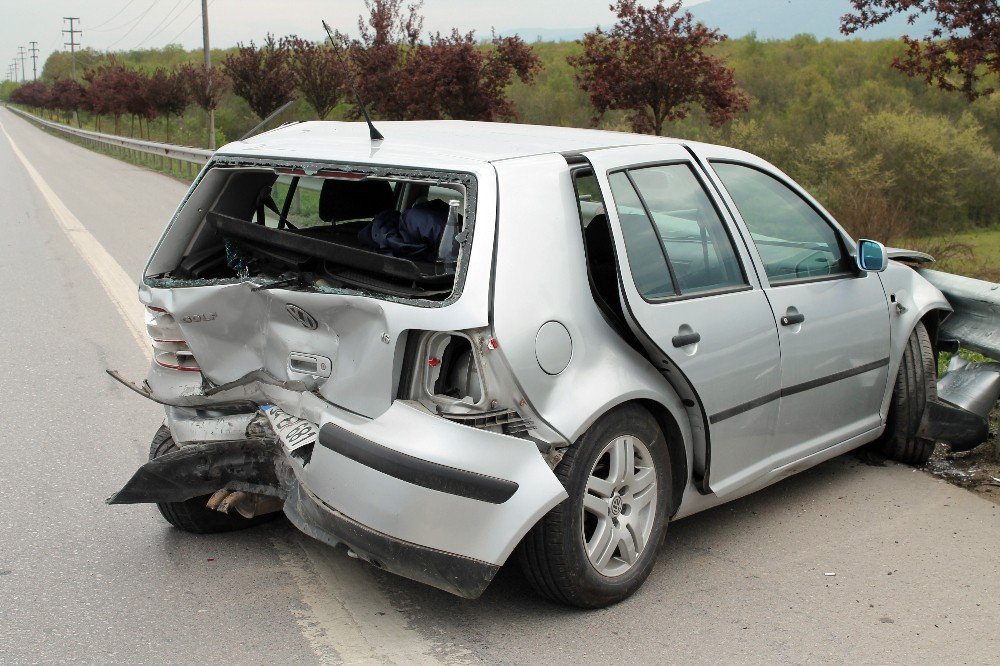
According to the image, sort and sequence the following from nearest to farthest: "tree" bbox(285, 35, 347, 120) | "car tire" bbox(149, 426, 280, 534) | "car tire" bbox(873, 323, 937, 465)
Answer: "car tire" bbox(149, 426, 280, 534)
"car tire" bbox(873, 323, 937, 465)
"tree" bbox(285, 35, 347, 120)

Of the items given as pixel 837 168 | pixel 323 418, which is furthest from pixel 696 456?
pixel 837 168

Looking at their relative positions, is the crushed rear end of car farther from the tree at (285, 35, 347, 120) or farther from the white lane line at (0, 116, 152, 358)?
the tree at (285, 35, 347, 120)

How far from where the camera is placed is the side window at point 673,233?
4.05 meters

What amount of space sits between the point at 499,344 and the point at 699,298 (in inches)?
42.1

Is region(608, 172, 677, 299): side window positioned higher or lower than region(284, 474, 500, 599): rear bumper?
higher

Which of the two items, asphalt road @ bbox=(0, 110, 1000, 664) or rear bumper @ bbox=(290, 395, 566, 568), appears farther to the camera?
asphalt road @ bbox=(0, 110, 1000, 664)

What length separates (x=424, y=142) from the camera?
13.4 ft

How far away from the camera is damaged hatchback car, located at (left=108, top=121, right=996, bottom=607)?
11.5 ft

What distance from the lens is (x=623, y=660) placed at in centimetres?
347

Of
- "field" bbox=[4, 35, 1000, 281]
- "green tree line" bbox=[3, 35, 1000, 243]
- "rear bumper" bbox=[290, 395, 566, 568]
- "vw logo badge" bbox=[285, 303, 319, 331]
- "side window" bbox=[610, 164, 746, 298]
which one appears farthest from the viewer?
"green tree line" bbox=[3, 35, 1000, 243]

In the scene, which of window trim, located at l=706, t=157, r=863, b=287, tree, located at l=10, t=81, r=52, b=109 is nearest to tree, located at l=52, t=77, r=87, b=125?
tree, located at l=10, t=81, r=52, b=109

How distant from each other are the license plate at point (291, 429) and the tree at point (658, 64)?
463 inches

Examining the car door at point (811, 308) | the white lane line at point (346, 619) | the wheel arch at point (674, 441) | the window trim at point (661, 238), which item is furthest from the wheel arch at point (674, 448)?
the white lane line at point (346, 619)

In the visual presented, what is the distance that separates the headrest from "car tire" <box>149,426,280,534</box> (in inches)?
47.4
